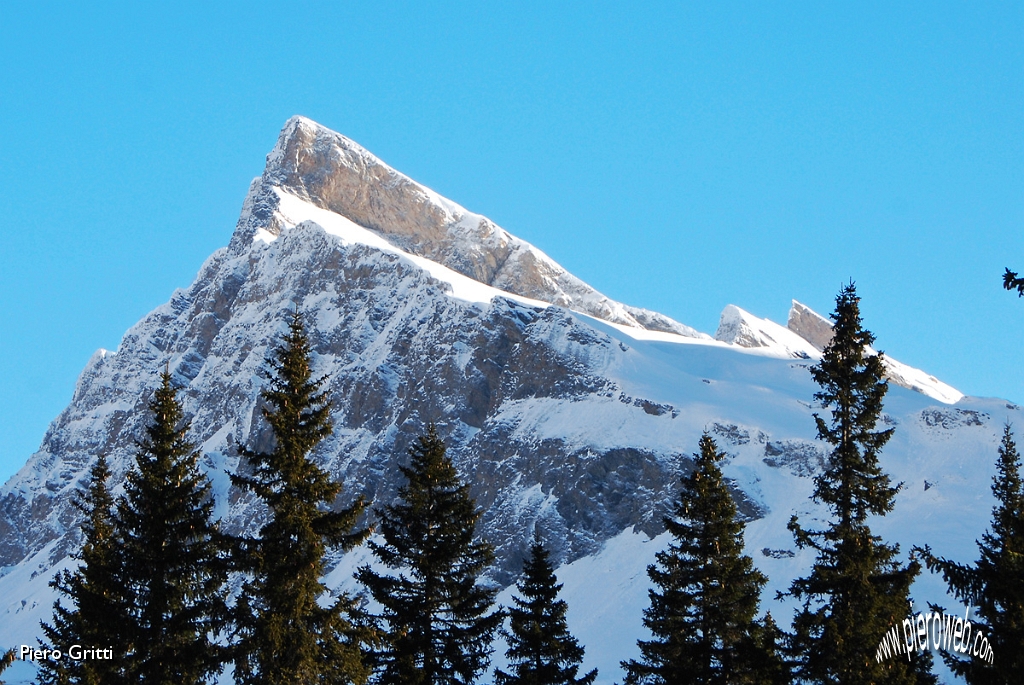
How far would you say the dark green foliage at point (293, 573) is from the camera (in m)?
24.8

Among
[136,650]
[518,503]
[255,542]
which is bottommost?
[136,650]

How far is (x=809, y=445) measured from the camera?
541 ft

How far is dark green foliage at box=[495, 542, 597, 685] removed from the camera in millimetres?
32594

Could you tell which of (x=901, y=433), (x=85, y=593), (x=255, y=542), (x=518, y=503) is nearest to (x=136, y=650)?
(x=85, y=593)

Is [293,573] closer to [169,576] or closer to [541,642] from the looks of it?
[169,576]

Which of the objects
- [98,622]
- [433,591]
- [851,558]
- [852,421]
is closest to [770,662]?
[851,558]

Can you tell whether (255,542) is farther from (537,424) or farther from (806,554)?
(537,424)

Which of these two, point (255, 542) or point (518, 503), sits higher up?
point (518, 503)

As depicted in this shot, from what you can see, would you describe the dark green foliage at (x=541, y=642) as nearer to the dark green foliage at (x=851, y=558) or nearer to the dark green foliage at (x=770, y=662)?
the dark green foliage at (x=770, y=662)

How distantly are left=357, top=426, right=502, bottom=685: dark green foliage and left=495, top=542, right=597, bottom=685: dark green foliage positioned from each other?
2.04 metres

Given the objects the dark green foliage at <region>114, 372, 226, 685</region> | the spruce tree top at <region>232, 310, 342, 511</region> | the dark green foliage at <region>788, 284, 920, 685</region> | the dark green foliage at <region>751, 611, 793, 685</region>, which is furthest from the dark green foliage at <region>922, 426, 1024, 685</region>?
the dark green foliage at <region>114, 372, 226, 685</region>

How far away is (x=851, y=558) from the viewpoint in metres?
27.7

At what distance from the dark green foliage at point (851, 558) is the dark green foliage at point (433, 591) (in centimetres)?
719

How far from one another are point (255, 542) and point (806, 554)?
118141 mm
